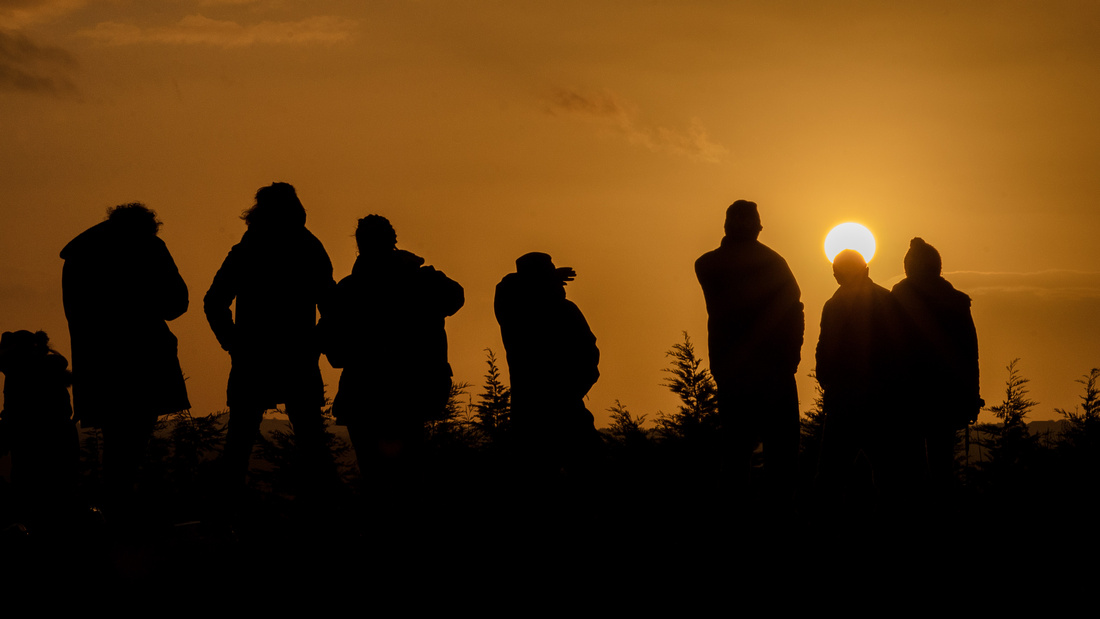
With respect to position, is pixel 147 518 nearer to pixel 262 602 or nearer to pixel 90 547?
pixel 90 547

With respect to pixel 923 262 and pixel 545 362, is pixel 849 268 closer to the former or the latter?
pixel 923 262

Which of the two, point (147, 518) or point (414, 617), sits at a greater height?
point (147, 518)

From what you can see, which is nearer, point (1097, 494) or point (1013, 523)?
point (1013, 523)

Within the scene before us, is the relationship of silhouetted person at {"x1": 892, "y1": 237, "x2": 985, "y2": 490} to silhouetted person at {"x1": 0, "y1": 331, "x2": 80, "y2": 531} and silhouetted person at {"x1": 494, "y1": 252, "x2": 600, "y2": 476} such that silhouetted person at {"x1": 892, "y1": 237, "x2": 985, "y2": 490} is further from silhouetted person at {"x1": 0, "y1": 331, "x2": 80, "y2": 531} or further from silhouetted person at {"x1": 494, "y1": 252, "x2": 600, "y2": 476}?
silhouetted person at {"x1": 0, "y1": 331, "x2": 80, "y2": 531}

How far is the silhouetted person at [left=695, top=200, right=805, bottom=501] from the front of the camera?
6.55 metres

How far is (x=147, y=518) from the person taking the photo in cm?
624

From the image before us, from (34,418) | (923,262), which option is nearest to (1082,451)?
(923,262)

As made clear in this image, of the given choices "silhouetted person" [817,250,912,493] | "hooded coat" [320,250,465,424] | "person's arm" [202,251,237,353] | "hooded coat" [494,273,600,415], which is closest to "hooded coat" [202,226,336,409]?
"person's arm" [202,251,237,353]

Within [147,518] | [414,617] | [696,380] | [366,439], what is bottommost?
[414,617]

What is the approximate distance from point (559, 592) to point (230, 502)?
240 centimetres

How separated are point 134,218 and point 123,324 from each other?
2.34 ft

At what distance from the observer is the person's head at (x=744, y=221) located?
682cm

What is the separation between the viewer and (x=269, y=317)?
630 cm

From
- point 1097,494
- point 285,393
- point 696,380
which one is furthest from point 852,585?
point 696,380
